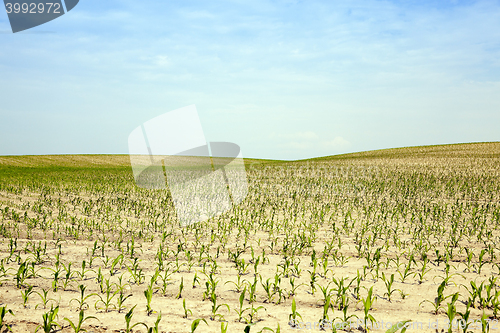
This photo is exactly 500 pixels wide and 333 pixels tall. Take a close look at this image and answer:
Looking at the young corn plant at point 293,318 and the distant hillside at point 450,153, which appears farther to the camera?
the distant hillside at point 450,153

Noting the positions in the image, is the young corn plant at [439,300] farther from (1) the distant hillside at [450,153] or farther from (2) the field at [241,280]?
(1) the distant hillside at [450,153]

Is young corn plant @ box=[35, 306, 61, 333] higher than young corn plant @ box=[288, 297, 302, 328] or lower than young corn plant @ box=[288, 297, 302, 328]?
higher

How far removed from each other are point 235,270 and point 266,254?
4.06 ft

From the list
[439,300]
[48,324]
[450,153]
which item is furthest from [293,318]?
[450,153]

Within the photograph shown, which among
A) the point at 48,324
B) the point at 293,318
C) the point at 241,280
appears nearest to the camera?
the point at 48,324

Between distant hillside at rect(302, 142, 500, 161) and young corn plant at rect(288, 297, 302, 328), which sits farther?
distant hillside at rect(302, 142, 500, 161)

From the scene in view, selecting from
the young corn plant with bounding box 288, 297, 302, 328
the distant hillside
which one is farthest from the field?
the distant hillside

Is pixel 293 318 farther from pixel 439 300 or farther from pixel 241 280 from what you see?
pixel 439 300

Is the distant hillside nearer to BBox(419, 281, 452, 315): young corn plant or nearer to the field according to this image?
the field

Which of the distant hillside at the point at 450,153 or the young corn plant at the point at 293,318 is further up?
the distant hillside at the point at 450,153

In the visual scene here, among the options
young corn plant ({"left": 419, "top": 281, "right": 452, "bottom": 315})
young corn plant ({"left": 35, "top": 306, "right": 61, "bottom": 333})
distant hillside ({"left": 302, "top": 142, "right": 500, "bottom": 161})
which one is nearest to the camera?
young corn plant ({"left": 35, "top": 306, "right": 61, "bottom": 333})

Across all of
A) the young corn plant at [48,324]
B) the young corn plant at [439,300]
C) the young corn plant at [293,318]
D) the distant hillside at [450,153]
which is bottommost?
the young corn plant at [439,300]

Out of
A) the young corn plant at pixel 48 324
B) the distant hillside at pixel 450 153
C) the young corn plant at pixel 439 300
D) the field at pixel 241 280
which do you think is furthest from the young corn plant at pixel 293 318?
the distant hillside at pixel 450 153

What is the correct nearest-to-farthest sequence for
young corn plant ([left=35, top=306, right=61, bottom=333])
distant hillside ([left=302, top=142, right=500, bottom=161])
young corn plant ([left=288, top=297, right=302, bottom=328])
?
young corn plant ([left=35, top=306, right=61, bottom=333])
young corn plant ([left=288, top=297, right=302, bottom=328])
distant hillside ([left=302, top=142, right=500, bottom=161])
